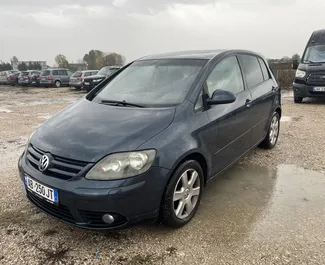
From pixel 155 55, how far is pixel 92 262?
280cm

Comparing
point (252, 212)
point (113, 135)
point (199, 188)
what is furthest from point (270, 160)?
point (113, 135)

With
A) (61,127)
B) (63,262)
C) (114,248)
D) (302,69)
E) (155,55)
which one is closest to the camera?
(63,262)

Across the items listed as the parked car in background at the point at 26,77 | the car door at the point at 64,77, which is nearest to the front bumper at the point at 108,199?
the car door at the point at 64,77

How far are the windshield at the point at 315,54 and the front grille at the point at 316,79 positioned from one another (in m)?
0.55

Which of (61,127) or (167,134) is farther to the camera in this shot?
(61,127)

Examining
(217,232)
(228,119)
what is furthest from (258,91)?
(217,232)

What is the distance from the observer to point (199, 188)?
3125mm

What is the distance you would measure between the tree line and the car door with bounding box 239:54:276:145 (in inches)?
2312

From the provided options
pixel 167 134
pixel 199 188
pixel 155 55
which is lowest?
pixel 199 188

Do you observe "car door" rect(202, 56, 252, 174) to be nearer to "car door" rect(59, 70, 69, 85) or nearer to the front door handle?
the front door handle

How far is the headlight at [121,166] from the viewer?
2.46 metres

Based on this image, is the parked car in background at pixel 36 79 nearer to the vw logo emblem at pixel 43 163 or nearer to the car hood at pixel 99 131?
the car hood at pixel 99 131

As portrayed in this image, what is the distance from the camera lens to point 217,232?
9.53 feet

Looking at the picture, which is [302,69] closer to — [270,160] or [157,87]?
[270,160]
